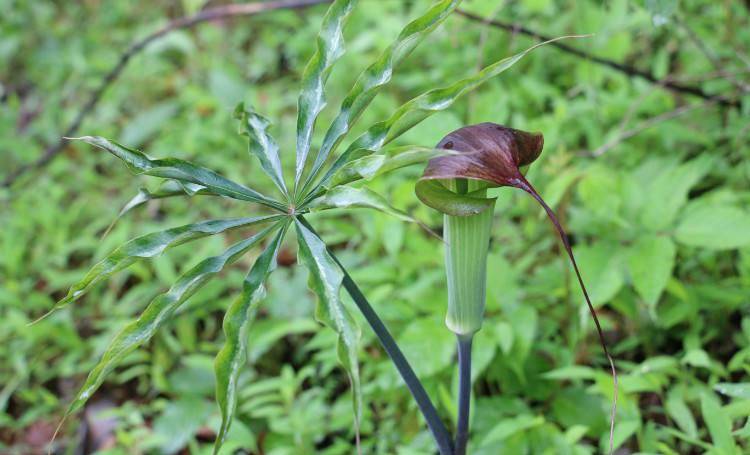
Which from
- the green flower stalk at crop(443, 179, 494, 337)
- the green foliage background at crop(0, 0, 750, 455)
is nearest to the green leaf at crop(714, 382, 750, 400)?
the green foliage background at crop(0, 0, 750, 455)

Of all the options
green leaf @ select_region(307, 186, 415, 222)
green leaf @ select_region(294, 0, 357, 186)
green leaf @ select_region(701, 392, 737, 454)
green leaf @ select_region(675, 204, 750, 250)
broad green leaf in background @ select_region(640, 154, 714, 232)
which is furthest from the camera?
broad green leaf in background @ select_region(640, 154, 714, 232)

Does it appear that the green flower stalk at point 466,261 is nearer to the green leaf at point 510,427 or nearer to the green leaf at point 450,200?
the green leaf at point 450,200

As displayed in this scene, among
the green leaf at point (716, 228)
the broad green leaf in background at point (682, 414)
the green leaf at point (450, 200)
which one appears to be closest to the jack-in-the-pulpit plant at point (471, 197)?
the green leaf at point (450, 200)

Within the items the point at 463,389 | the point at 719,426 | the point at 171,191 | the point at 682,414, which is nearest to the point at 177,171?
the point at 171,191

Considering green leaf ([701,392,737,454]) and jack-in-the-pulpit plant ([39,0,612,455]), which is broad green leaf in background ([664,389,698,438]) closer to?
green leaf ([701,392,737,454])

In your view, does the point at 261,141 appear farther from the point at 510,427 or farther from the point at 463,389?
the point at 510,427

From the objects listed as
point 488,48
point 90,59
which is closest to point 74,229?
point 90,59
